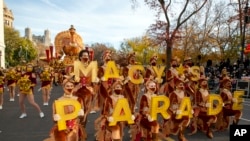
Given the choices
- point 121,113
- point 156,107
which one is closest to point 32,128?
point 121,113

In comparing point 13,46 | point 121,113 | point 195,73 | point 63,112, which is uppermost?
point 13,46

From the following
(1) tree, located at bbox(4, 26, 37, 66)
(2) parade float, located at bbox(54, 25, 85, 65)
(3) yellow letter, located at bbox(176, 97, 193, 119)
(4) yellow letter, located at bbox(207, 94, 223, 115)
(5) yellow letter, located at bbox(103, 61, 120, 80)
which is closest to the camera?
(3) yellow letter, located at bbox(176, 97, 193, 119)

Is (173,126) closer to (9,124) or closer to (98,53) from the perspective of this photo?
(9,124)

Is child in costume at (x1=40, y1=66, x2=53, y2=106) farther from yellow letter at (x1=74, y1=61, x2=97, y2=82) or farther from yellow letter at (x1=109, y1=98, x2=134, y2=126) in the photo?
yellow letter at (x1=109, y1=98, x2=134, y2=126)

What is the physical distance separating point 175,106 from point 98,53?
56686mm

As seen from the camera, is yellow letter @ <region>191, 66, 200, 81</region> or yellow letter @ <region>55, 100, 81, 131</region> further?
yellow letter @ <region>191, 66, 200, 81</region>

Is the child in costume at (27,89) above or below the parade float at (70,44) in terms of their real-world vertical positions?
below

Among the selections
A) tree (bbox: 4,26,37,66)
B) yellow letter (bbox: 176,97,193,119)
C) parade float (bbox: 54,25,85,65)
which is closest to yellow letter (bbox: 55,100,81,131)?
yellow letter (bbox: 176,97,193,119)

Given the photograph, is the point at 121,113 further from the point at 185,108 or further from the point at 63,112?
the point at 185,108

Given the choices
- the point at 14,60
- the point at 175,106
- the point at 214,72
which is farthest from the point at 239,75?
the point at 14,60

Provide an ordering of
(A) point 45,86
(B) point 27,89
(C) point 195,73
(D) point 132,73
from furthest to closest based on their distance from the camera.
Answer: (A) point 45,86 < (B) point 27,89 < (C) point 195,73 < (D) point 132,73

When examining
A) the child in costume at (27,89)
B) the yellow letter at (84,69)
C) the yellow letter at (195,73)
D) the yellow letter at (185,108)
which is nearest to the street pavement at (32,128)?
the child in costume at (27,89)

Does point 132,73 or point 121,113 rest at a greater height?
point 132,73

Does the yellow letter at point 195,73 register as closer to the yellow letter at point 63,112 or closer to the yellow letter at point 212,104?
the yellow letter at point 212,104
